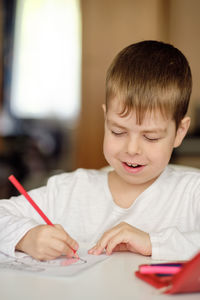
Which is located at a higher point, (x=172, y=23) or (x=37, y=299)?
(x=172, y=23)

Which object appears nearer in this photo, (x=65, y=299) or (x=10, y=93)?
(x=65, y=299)

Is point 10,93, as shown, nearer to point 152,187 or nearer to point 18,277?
point 152,187

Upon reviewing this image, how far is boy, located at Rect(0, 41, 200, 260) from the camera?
902mm

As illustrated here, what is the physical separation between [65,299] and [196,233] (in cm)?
40

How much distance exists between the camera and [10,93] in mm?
5266

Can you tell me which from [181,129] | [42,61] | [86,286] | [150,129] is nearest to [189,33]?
[42,61]

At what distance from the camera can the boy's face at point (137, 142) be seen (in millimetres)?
1003

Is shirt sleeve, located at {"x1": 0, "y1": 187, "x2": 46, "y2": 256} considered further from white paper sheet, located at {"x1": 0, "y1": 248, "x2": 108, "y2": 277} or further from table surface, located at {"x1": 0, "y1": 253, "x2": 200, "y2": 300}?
table surface, located at {"x1": 0, "y1": 253, "x2": 200, "y2": 300}

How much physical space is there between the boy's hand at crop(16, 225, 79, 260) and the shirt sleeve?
0.04 meters

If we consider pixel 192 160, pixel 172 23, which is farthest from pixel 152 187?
pixel 172 23

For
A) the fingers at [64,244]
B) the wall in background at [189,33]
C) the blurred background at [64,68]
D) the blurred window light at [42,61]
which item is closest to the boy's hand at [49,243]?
the fingers at [64,244]

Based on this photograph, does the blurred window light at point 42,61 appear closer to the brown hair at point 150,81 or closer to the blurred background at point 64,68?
the blurred background at point 64,68

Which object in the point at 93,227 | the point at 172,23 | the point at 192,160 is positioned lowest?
the point at 192,160

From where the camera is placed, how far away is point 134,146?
1.00m
